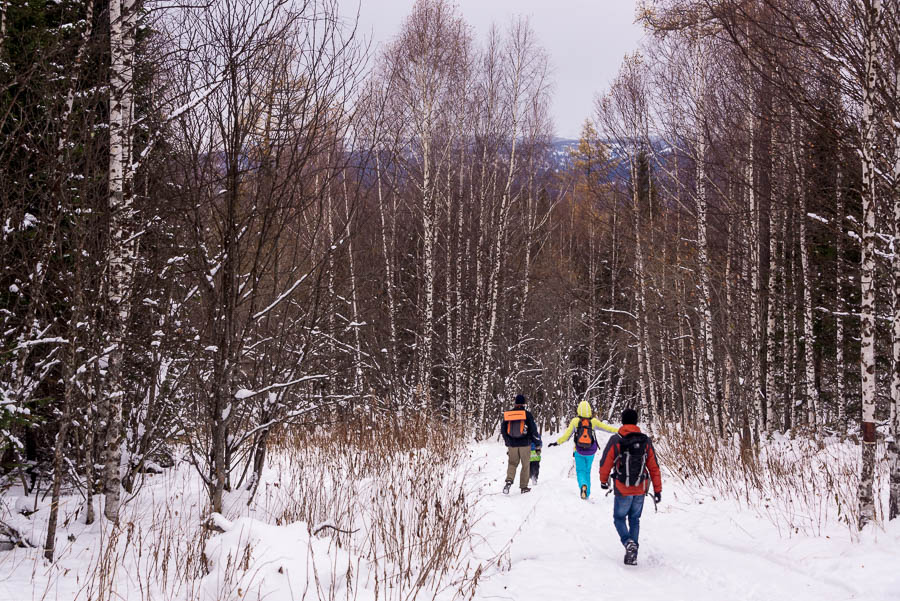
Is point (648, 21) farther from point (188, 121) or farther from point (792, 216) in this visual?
point (188, 121)

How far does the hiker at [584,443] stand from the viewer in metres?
9.09

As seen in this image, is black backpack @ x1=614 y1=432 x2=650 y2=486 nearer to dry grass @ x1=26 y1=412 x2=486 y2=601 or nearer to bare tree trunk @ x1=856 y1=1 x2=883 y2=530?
dry grass @ x1=26 y1=412 x2=486 y2=601

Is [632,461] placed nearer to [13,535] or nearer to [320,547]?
[320,547]

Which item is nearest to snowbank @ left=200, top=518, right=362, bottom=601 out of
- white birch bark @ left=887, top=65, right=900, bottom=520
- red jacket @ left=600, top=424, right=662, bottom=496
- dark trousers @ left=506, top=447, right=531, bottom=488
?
red jacket @ left=600, top=424, right=662, bottom=496

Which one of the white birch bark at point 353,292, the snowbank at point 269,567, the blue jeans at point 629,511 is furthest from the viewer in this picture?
the blue jeans at point 629,511

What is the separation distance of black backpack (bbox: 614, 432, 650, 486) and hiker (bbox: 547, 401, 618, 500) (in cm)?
262

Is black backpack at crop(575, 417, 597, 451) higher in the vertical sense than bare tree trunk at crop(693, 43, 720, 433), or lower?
lower

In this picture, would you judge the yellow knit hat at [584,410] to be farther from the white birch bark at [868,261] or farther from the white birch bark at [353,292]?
the white birch bark at [868,261]

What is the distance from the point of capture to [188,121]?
4.39 metres

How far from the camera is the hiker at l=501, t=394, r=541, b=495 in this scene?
9455mm

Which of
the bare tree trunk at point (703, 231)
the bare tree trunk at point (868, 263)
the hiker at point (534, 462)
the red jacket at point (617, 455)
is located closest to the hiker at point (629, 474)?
the red jacket at point (617, 455)

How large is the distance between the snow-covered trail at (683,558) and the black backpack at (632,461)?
2.57 feet

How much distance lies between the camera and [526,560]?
5.73 metres

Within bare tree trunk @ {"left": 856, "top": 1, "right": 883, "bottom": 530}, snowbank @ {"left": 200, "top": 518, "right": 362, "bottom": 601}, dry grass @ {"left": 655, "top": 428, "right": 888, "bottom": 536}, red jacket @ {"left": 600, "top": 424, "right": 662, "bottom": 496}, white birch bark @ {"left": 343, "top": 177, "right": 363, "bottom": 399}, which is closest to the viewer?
snowbank @ {"left": 200, "top": 518, "right": 362, "bottom": 601}
